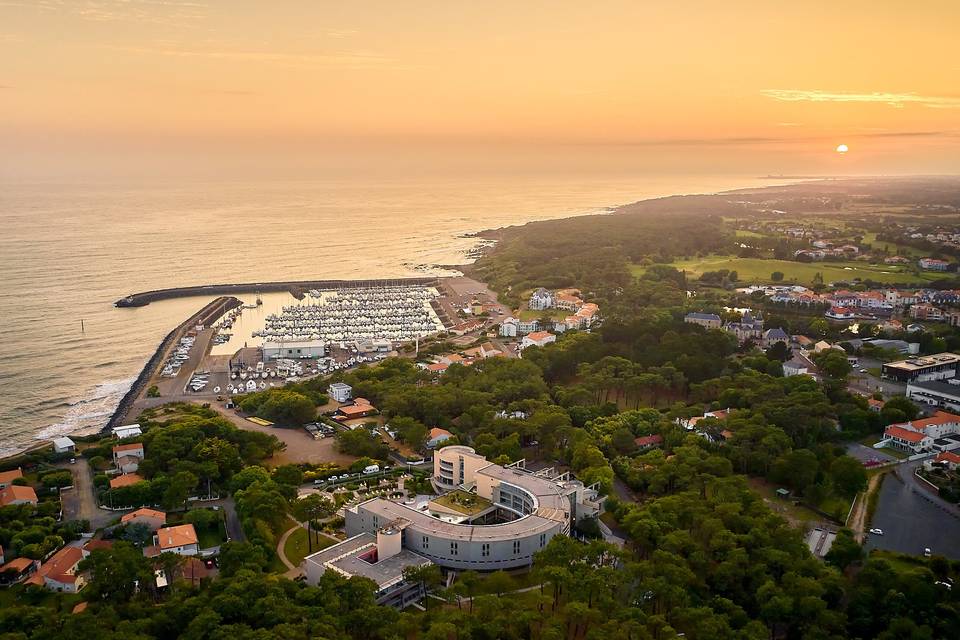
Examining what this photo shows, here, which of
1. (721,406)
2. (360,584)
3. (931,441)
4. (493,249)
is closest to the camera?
(360,584)

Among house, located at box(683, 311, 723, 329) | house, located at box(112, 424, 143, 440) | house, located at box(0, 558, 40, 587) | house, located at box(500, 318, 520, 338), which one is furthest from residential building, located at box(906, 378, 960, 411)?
house, located at box(0, 558, 40, 587)

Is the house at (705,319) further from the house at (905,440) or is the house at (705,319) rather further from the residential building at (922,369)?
the house at (905,440)

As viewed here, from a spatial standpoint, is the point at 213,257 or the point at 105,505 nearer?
the point at 105,505

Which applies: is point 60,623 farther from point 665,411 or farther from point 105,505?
point 665,411

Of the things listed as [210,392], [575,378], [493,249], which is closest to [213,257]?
[493,249]

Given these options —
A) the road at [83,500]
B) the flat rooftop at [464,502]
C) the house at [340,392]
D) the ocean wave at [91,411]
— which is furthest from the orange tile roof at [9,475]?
the flat rooftop at [464,502]

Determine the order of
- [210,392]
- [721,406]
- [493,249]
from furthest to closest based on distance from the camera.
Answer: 1. [493,249]
2. [210,392]
3. [721,406]
